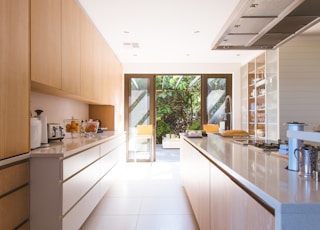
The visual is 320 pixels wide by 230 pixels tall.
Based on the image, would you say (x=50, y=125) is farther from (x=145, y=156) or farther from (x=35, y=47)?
(x=145, y=156)

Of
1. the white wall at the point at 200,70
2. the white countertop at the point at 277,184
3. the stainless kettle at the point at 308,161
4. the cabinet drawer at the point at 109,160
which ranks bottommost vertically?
the cabinet drawer at the point at 109,160

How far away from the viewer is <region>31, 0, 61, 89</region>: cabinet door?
1.96m

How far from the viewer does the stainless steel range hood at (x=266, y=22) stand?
1.49 m

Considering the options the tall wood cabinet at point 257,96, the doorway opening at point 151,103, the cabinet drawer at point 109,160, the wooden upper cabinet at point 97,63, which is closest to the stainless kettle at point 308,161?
the cabinet drawer at point 109,160

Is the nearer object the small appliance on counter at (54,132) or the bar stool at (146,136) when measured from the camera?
the small appliance on counter at (54,132)

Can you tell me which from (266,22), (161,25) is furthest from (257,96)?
(266,22)

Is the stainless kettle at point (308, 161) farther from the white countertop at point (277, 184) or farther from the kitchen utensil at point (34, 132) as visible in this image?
the kitchen utensil at point (34, 132)

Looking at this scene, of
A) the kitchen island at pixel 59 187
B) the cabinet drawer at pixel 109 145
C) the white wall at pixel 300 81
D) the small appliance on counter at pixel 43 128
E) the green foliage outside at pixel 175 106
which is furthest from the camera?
the green foliage outside at pixel 175 106

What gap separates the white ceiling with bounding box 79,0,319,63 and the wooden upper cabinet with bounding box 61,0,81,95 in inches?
14.7

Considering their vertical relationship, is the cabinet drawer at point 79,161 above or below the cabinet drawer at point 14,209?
above

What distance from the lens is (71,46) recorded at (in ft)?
9.23

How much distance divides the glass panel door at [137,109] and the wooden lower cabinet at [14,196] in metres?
4.74

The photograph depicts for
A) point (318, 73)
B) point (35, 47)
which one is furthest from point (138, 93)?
point (35, 47)

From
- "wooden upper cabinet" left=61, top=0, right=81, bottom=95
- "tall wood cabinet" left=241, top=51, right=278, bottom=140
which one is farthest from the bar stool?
"wooden upper cabinet" left=61, top=0, right=81, bottom=95
